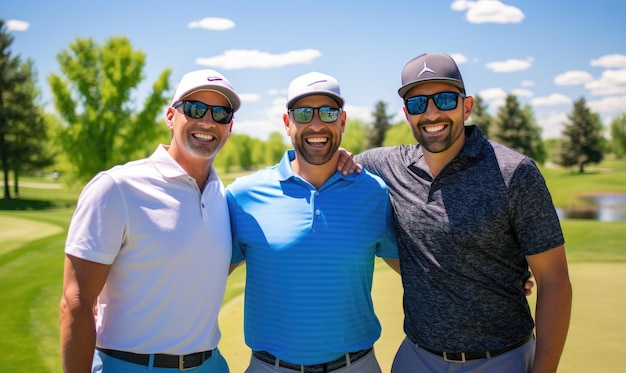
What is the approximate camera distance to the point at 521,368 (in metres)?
3.39

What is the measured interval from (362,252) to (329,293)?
0.36 meters

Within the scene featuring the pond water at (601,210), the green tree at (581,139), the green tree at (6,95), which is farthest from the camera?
the green tree at (581,139)

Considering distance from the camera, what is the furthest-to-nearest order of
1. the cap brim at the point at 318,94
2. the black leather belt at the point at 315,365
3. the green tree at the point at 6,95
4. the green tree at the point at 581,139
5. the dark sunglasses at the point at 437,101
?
1. the green tree at the point at 581,139
2. the green tree at the point at 6,95
3. the cap brim at the point at 318,94
4. the dark sunglasses at the point at 437,101
5. the black leather belt at the point at 315,365

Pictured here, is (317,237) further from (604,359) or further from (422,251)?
(604,359)

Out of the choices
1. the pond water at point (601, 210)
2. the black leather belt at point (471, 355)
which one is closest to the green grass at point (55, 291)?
the black leather belt at point (471, 355)

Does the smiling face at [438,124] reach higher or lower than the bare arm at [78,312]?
higher

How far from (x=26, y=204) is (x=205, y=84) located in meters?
37.5

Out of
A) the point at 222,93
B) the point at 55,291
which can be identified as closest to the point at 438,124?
the point at 222,93

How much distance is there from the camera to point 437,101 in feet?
11.7

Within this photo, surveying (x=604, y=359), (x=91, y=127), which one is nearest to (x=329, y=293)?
(x=604, y=359)

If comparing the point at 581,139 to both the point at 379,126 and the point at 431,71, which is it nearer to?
the point at 379,126

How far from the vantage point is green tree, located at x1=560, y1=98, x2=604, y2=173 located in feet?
177

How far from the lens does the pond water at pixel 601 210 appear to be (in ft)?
111

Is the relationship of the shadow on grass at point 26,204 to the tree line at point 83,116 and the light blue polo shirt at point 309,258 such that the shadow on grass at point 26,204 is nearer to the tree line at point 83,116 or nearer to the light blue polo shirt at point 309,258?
the tree line at point 83,116
